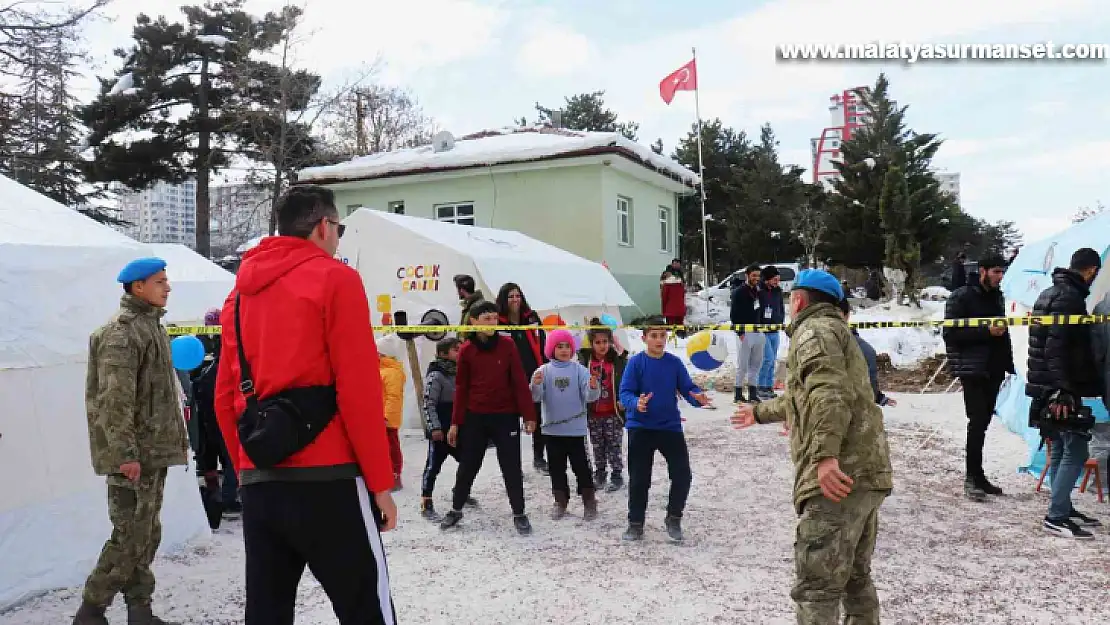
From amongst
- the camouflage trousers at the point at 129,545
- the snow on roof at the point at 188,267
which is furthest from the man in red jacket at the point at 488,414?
the snow on roof at the point at 188,267

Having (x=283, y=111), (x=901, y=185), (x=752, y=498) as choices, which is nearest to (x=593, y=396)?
(x=752, y=498)

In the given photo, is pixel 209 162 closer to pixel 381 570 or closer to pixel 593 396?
pixel 593 396

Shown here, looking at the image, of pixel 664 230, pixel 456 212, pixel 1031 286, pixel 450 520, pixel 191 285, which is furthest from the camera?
pixel 664 230

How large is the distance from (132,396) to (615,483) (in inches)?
171

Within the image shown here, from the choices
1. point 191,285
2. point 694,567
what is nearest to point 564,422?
point 694,567

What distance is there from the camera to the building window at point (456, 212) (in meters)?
22.4

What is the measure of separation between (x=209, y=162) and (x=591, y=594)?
27.3 m

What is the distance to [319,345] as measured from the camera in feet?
8.22

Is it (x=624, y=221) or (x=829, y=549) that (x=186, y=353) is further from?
(x=624, y=221)

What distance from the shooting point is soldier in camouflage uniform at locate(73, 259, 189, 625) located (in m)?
3.89

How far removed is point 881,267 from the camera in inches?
1375

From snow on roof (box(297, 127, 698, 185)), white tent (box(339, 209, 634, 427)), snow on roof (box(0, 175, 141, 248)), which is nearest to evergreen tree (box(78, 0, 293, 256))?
snow on roof (box(297, 127, 698, 185))

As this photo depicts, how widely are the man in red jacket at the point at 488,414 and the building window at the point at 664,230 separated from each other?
19.9 m

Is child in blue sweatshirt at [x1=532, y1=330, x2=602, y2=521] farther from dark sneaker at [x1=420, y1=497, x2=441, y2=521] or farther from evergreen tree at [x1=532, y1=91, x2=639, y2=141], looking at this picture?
evergreen tree at [x1=532, y1=91, x2=639, y2=141]
